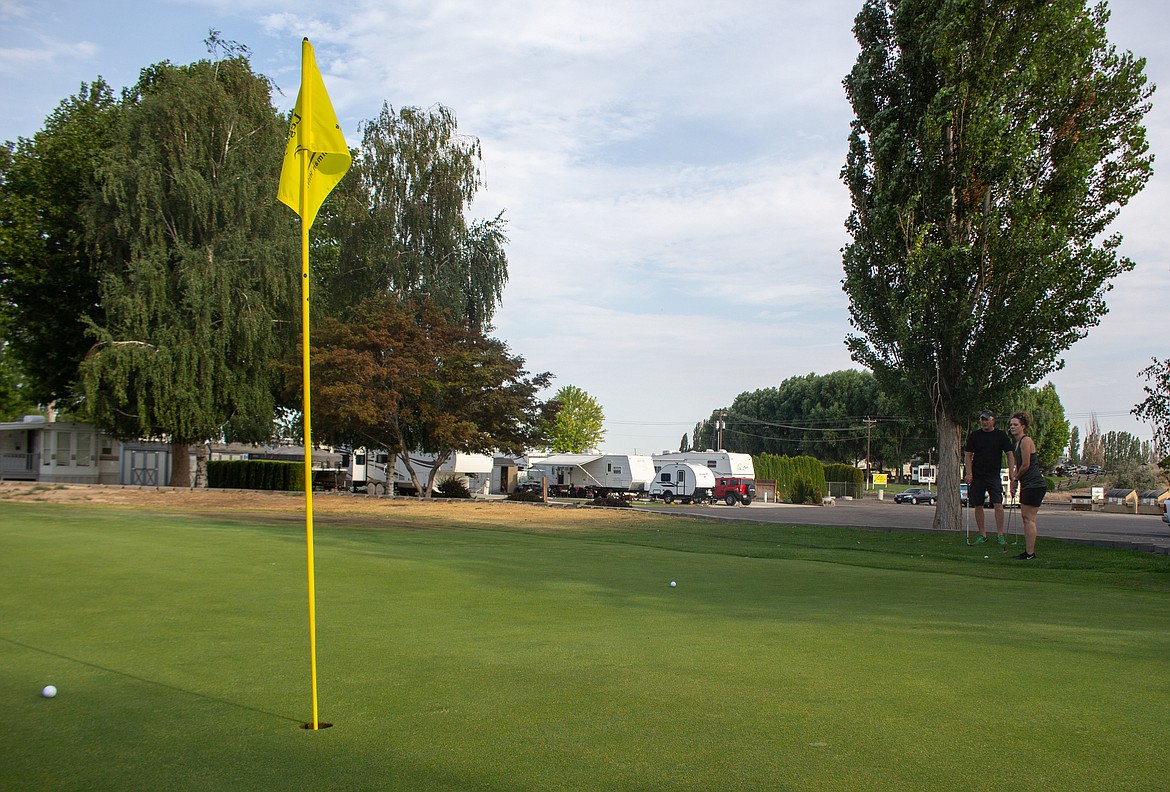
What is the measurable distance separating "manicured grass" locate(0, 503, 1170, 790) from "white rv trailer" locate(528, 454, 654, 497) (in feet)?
143

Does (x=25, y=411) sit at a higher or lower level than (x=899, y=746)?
higher

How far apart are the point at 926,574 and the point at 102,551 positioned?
36.5ft

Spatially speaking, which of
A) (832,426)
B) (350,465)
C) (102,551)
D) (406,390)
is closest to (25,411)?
(350,465)

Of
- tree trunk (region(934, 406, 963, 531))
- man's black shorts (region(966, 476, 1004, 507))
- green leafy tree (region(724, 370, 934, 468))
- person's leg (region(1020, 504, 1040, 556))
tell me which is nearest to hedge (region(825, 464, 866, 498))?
green leafy tree (region(724, 370, 934, 468))

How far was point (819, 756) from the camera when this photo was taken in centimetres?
352

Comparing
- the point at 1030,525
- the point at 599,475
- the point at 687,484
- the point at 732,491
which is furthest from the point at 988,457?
the point at 599,475

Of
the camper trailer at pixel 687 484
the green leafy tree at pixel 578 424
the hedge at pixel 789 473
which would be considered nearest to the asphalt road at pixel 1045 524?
the camper trailer at pixel 687 484

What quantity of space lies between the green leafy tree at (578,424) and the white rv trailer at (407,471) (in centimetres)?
3377

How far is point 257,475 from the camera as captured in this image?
1822 inches

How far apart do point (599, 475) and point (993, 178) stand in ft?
121

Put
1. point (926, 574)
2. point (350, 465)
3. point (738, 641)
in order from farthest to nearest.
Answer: point (350, 465) → point (926, 574) → point (738, 641)

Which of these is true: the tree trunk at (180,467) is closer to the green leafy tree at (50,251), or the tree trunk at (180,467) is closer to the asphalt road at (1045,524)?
the green leafy tree at (50,251)

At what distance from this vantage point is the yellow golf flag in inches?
191

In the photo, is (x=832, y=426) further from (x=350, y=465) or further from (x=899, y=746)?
(x=899, y=746)
